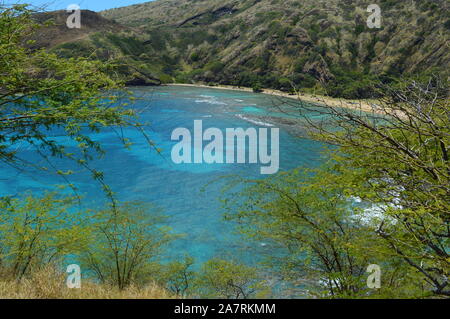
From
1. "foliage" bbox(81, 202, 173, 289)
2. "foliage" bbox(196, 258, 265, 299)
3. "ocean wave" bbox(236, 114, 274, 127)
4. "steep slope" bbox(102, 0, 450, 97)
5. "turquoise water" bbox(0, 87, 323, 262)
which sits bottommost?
"foliage" bbox(196, 258, 265, 299)

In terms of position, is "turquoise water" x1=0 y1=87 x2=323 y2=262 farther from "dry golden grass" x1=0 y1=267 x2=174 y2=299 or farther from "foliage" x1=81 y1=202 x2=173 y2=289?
"dry golden grass" x1=0 y1=267 x2=174 y2=299

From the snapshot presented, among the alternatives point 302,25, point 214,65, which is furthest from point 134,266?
point 302,25

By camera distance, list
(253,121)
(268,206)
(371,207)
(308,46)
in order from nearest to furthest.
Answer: (371,207) < (268,206) < (253,121) < (308,46)

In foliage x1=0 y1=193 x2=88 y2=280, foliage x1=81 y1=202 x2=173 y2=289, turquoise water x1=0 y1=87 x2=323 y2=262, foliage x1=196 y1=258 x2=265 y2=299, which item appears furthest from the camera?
turquoise water x1=0 y1=87 x2=323 y2=262

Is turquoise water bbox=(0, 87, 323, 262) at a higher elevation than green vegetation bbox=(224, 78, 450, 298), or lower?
higher

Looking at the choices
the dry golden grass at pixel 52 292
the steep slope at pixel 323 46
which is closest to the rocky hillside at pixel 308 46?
the steep slope at pixel 323 46

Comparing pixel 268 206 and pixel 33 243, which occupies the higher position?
pixel 268 206

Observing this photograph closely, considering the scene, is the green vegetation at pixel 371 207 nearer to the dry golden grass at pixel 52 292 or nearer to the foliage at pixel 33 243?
the dry golden grass at pixel 52 292

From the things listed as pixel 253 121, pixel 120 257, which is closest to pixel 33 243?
pixel 120 257

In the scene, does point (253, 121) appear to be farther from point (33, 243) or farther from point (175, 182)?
point (33, 243)

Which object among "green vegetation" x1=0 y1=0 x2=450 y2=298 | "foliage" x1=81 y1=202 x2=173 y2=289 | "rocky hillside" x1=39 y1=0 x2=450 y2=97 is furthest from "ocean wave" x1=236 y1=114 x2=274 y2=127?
"foliage" x1=81 y1=202 x2=173 y2=289

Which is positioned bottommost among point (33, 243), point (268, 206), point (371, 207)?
point (33, 243)

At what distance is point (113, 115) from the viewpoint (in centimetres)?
603
